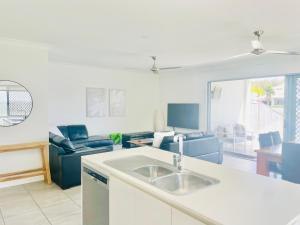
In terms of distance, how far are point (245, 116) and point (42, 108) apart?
588cm

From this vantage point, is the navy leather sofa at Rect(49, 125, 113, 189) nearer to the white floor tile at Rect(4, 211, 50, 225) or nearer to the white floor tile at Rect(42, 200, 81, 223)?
the white floor tile at Rect(42, 200, 81, 223)

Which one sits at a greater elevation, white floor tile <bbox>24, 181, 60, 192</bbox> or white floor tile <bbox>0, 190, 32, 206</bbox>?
white floor tile <bbox>24, 181, 60, 192</bbox>

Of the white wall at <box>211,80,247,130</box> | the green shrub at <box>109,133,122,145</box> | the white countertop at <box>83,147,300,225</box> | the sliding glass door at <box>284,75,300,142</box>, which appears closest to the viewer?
the white countertop at <box>83,147,300,225</box>

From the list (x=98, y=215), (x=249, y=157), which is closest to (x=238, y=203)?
(x=98, y=215)

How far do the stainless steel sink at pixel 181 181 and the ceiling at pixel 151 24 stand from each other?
1670 mm

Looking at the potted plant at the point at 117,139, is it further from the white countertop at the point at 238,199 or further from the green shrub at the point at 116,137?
the white countertop at the point at 238,199

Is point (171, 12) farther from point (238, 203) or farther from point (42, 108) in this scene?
point (42, 108)

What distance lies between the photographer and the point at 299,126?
4918 millimetres

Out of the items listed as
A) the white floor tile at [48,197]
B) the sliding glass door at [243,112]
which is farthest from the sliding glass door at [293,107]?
the white floor tile at [48,197]

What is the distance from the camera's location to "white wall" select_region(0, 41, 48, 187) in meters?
3.77

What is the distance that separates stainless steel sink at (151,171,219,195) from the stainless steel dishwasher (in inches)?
19.3

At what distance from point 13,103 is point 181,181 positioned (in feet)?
10.8

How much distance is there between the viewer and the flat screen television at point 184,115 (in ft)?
22.1

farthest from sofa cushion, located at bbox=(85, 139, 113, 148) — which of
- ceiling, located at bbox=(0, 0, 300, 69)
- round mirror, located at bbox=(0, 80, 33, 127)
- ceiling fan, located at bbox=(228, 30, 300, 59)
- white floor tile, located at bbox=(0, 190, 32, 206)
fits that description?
ceiling fan, located at bbox=(228, 30, 300, 59)
